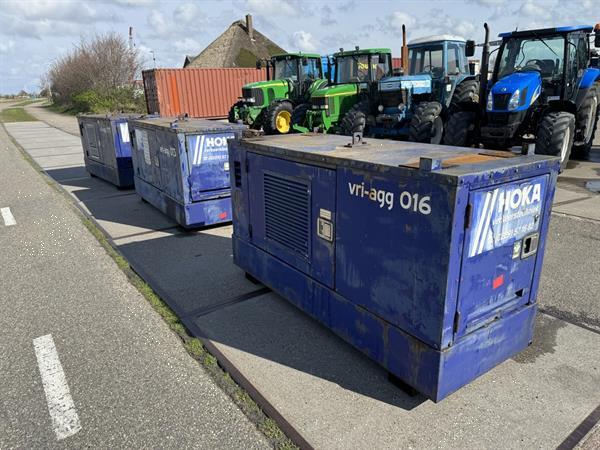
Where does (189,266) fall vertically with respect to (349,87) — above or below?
below

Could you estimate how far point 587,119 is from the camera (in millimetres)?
9297

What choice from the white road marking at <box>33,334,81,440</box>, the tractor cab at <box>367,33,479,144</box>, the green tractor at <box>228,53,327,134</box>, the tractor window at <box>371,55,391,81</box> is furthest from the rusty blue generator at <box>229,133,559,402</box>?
the green tractor at <box>228,53,327,134</box>

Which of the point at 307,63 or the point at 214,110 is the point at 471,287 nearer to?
the point at 307,63

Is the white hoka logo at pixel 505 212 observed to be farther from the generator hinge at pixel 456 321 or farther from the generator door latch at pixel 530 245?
the generator hinge at pixel 456 321

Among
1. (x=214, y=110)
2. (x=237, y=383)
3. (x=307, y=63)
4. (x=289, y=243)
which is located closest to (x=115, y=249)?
(x=289, y=243)

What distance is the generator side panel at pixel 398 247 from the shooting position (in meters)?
2.40

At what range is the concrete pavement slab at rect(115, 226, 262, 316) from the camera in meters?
4.31

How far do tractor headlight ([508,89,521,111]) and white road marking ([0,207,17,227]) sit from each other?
8.81 m

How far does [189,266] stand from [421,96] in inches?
334

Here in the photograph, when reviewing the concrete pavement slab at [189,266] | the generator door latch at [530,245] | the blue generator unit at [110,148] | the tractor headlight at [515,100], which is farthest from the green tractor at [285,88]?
the generator door latch at [530,245]

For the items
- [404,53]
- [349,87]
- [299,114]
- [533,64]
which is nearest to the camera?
[533,64]

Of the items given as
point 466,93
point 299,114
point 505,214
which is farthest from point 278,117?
point 505,214

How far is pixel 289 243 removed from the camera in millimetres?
3721

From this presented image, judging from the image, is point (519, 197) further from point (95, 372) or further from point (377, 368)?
point (95, 372)
